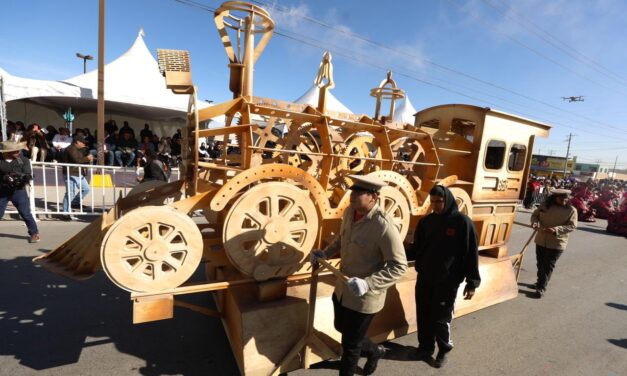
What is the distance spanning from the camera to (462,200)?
3.89 meters

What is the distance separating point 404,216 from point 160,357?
2.73m

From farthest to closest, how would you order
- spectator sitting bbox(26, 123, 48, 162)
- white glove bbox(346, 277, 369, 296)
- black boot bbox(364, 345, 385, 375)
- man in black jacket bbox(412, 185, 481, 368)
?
spectator sitting bbox(26, 123, 48, 162)
man in black jacket bbox(412, 185, 481, 368)
black boot bbox(364, 345, 385, 375)
white glove bbox(346, 277, 369, 296)

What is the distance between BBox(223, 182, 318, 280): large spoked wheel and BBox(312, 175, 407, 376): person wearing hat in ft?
0.97

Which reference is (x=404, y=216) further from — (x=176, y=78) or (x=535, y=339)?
(x=176, y=78)

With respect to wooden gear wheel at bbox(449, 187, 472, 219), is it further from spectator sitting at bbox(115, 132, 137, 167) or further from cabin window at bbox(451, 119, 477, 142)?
spectator sitting at bbox(115, 132, 137, 167)

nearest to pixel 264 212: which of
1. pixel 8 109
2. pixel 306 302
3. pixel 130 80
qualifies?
pixel 306 302

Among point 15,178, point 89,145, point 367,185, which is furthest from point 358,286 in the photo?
point 89,145

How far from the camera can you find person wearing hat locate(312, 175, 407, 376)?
2104 mm

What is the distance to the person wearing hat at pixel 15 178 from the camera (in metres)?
4.76

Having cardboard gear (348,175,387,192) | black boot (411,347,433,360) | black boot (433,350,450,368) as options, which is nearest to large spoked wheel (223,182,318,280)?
cardboard gear (348,175,387,192)

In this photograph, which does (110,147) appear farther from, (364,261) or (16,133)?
(364,261)

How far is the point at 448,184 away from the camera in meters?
3.84

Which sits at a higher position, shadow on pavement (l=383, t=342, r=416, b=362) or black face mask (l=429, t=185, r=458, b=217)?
black face mask (l=429, t=185, r=458, b=217)

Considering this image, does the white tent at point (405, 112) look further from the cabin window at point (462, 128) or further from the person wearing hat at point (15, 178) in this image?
the person wearing hat at point (15, 178)
